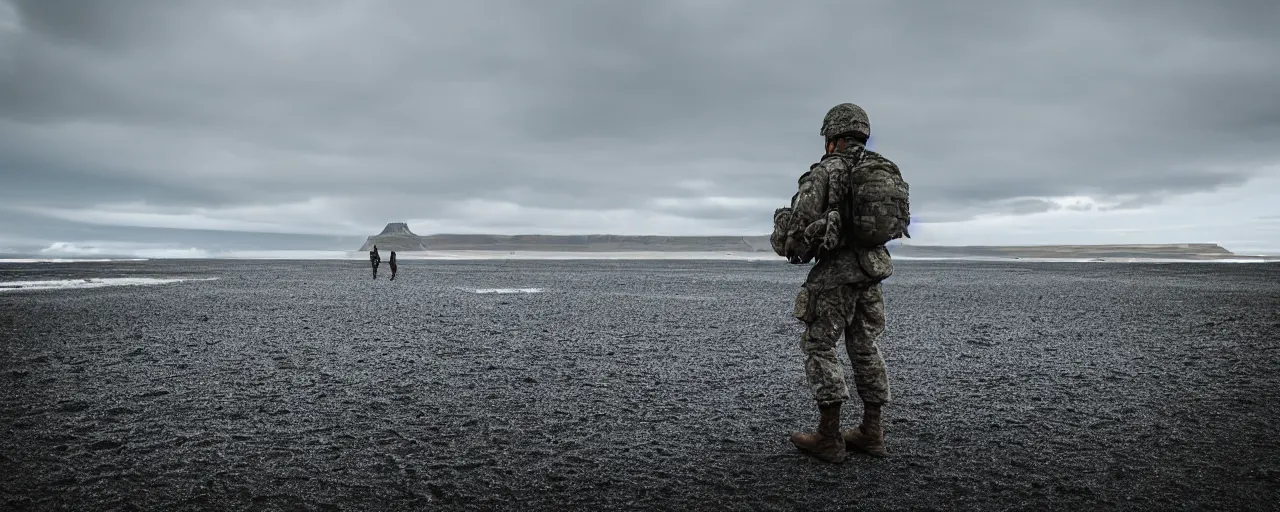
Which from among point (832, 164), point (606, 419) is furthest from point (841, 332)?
point (606, 419)

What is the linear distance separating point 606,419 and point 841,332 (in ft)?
6.78

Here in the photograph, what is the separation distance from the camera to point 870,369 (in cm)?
439

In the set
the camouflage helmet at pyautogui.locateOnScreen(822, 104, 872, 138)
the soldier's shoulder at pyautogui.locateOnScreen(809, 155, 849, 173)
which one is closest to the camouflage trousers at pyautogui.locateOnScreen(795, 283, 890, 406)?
the soldier's shoulder at pyautogui.locateOnScreen(809, 155, 849, 173)

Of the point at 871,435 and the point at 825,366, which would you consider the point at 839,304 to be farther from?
the point at 871,435

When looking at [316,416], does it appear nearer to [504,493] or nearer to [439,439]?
[439,439]

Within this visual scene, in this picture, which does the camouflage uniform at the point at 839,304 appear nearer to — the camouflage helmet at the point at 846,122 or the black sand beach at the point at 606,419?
the camouflage helmet at the point at 846,122

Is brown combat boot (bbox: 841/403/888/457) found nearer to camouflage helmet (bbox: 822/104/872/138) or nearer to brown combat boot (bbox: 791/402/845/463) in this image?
brown combat boot (bbox: 791/402/845/463)

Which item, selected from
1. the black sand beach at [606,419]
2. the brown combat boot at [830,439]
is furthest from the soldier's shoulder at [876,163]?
the black sand beach at [606,419]

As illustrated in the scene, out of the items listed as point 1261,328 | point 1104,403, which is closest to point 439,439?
point 1104,403

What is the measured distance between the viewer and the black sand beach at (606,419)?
12.2ft

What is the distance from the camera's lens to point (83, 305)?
15.2 meters

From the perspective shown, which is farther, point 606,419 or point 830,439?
point 606,419

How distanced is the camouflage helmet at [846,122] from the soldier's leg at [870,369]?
1.09 m

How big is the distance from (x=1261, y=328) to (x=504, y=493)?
14.0 meters
